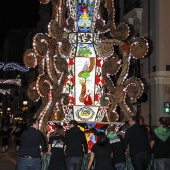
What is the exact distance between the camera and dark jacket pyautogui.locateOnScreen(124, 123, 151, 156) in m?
10.2

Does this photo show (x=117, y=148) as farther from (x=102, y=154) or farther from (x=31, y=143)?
(x=31, y=143)

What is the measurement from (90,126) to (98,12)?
4229mm

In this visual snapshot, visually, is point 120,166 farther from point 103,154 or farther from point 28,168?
point 28,168

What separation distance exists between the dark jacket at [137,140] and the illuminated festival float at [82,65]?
4438mm

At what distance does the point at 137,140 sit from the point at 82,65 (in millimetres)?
5499

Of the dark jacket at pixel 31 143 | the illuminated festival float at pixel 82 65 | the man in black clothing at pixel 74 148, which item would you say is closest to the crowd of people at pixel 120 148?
the man in black clothing at pixel 74 148

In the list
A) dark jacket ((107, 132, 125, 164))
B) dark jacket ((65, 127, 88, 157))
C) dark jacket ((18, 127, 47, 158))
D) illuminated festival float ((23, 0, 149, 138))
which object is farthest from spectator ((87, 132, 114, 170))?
illuminated festival float ((23, 0, 149, 138))

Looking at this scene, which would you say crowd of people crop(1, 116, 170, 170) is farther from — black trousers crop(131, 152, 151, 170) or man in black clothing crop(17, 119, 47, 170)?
man in black clothing crop(17, 119, 47, 170)

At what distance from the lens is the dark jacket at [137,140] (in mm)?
10211

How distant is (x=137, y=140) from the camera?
33.5 feet

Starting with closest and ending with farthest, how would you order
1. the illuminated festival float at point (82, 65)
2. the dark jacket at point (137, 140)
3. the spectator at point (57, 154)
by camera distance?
the spectator at point (57, 154)
the dark jacket at point (137, 140)
the illuminated festival float at point (82, 65)

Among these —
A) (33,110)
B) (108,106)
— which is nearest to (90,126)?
(108,106)

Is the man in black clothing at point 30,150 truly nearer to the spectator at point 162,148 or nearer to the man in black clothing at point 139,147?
the man in black clothing at point 139,147

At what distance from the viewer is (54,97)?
1481 cm
